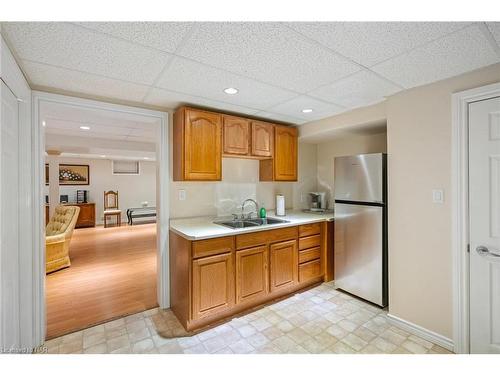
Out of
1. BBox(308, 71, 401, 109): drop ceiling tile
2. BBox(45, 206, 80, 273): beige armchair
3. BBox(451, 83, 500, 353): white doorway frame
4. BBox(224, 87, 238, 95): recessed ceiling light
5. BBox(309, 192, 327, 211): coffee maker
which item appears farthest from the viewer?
BBox(309, 192, 327, 211): coffee maker

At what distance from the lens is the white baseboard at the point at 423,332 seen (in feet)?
6.09

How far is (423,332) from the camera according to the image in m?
2.00

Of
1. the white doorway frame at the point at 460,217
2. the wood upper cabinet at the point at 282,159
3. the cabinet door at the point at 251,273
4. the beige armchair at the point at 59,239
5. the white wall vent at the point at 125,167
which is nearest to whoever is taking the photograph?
the white doorway frame at the point at 460,217

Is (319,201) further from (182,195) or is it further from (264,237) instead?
(182,195)

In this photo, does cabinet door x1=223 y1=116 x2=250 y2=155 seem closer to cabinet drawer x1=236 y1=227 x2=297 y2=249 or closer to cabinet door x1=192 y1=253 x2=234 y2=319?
cabinet drawer x1=236 y1=227 x2=297 y2=249

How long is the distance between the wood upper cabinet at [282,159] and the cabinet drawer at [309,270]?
1137mm

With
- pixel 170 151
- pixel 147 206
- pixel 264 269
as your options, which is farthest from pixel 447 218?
pixel 147 206

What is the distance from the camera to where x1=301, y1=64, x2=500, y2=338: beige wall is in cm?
186

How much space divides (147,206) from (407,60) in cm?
860

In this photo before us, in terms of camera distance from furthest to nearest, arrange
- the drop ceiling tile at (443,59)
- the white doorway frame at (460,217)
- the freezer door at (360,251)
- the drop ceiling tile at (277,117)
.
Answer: the drop ceiling tile at (277,117) < the freezer door at (360,251) < the white doorway frame at (460,217) < the drop ceiling tile at (443,59)

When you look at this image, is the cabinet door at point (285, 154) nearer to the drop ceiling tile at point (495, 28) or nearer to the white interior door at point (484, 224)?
the white interior door at point (484, 224)

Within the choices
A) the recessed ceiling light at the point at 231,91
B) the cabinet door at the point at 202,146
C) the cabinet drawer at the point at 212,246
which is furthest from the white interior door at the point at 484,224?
the cabinet door at the point at 202,146

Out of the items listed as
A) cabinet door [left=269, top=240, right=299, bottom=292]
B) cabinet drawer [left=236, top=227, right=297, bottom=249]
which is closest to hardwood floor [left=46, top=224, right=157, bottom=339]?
cabinet drawer [left=236, top=227, right=297, bottom=249]

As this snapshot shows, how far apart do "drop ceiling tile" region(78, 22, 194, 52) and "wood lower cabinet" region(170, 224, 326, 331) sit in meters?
1.49
